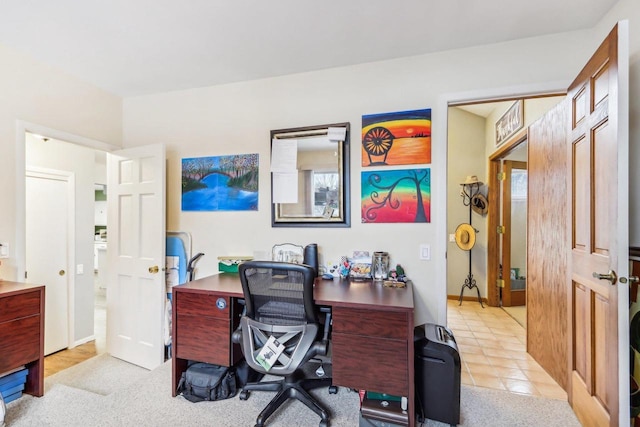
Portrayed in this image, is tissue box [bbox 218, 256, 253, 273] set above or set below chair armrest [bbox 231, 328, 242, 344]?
above

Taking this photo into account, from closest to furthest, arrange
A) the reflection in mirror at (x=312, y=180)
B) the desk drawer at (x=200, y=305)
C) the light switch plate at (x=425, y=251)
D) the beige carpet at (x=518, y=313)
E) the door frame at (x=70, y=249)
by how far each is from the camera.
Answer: the desk drawer at (x=200, y=305)
the light switch plate at (x=425, y=251)
the reflection in mirror at (x=312, y=180)
the door frame at (x=70, y=249)
the beige carpet at (x=518, y=313)

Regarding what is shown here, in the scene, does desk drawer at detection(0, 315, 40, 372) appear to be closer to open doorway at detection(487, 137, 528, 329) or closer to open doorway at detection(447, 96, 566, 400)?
open doorway at detection(447, 96, 566, 400)

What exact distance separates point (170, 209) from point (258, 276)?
1723mm

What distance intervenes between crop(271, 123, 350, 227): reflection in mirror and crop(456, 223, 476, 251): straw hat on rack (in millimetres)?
2767

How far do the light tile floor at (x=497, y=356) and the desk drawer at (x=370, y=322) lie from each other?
1131mm

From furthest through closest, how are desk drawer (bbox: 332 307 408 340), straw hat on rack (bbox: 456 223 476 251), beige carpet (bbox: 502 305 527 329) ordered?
1. straw hat on rack (bbox: 456 223 476 251)
2. beige carpet (bbox: 502 305 527 329)
3. desk drawer (bbox: 332 307 408 340)

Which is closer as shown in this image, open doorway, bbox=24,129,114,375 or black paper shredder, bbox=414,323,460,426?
black paper shredder, bbox=414,323,460,426

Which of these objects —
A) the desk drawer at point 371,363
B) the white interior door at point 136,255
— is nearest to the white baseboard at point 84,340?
the white interior door at point 136,255

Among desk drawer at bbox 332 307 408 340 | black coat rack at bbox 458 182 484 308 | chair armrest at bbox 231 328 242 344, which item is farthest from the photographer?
black coat rack at bbox 458 182 484 308

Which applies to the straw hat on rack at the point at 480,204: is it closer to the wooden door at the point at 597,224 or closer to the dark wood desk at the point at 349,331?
the wooden door at the point at 597,224

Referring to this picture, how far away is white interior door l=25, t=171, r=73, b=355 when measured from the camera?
3084mm

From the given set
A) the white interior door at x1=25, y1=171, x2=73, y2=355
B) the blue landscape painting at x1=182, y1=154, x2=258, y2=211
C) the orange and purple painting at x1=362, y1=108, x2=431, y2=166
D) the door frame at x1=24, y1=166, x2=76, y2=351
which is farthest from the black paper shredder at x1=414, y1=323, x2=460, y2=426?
the door frame at x1=24, y1=166, x2=76, y2=351

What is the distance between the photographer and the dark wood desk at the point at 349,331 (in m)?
1.57

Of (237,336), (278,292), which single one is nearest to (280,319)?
(278,292)
